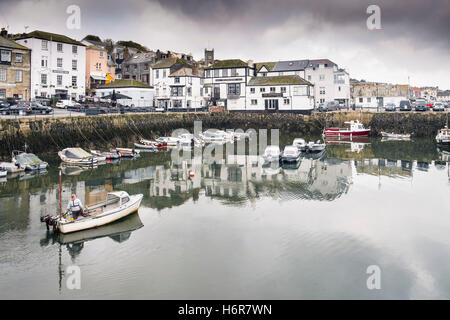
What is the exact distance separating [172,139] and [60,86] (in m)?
23.6

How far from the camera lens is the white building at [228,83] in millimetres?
74438

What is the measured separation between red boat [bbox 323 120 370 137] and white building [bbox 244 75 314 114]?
29.1 ft

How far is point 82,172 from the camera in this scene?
34625mm

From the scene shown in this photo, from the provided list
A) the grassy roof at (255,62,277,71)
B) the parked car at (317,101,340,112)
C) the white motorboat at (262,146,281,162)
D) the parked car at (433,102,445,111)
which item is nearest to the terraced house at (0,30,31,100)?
the white motorboat at (262,146,281,162)

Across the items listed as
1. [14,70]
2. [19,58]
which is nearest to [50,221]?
[14,70]

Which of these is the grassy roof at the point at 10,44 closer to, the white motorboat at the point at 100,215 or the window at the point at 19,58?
the window at the point at 19,58

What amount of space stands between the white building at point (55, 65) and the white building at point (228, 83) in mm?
22243

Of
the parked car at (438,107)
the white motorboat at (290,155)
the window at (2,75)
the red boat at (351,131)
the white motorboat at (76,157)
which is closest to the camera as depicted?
the white motorboat at (76,157)

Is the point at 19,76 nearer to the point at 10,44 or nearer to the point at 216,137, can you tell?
the point at 10,44

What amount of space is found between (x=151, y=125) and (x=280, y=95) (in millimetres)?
25759

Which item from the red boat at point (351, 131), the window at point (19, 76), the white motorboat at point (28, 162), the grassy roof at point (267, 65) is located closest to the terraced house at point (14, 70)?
the window at point (19, 76)

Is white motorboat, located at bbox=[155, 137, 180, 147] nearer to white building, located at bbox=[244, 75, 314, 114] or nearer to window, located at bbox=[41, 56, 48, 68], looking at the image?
window, located at bbox=[41, 56, 48, 68]

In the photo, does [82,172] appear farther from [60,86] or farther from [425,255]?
[60,86]

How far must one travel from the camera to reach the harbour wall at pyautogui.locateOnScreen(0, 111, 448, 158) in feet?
132
